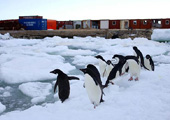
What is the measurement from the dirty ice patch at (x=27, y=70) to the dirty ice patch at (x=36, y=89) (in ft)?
2.31

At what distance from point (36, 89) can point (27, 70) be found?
1745mm

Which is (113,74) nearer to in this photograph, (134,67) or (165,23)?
(134,67)

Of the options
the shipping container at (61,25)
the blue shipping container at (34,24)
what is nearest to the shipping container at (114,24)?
the shipping container at (61,25)

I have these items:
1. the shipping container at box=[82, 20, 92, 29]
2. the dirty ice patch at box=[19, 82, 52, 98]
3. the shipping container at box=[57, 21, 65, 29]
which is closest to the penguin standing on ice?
the dirty ice patch at box=[19, 82, 52, 98]

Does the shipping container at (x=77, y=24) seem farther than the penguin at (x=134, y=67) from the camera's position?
Yes

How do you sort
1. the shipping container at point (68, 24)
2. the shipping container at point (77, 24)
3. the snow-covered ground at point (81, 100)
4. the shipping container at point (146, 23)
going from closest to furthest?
the snow-covered ground at point (81, 100) → the shipping container at point (146, 23) → the shipping container at point (77, 24) → the shipping container at point (68, 24)

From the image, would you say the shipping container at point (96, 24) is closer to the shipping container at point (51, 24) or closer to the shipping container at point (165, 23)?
the shipping container at point (51, 24)

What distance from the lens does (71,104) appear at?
3062mm

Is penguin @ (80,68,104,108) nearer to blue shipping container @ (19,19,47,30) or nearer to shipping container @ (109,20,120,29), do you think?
blue shipping container @ (19,19,47,30)

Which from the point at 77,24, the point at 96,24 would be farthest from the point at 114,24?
the point at 77,24

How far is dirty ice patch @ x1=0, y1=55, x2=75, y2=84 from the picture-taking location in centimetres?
501

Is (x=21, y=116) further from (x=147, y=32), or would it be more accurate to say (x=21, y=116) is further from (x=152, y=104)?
(x=147, y=32)

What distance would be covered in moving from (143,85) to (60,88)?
1.51 meters

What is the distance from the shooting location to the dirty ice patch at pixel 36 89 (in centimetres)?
395
